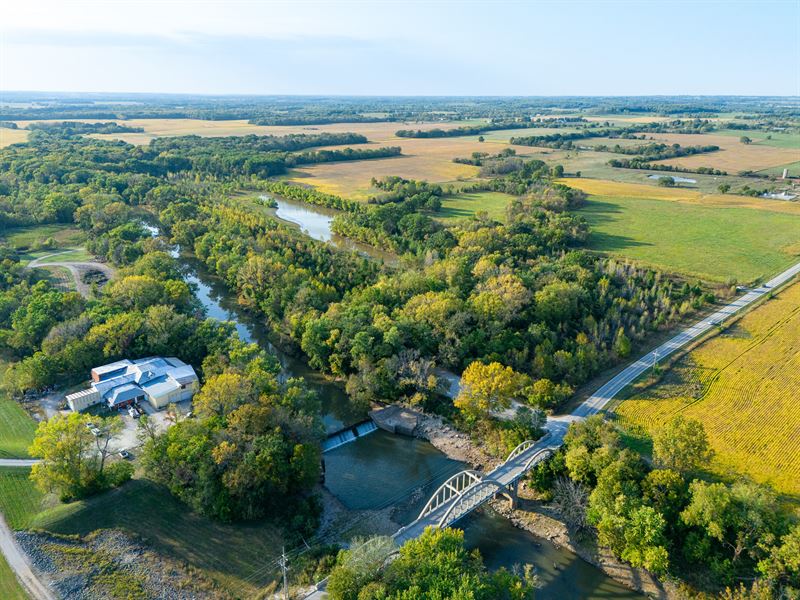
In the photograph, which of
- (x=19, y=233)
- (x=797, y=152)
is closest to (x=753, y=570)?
(x=19, y=233)

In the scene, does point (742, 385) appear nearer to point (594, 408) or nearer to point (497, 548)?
point (594, 408)

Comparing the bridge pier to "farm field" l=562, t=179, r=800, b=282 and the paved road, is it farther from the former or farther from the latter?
"farm field" l=562, t=179, r=800, b=282

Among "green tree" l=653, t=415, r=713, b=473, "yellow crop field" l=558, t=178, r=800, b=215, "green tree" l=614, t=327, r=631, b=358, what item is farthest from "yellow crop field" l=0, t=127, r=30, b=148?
"green tree" l=653, t=415, r=713, b=473

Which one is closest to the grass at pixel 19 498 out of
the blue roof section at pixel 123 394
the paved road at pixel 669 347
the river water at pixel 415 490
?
the blue roof section at pixel 123 394

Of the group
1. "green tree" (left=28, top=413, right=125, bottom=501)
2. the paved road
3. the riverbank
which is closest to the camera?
the riverbank

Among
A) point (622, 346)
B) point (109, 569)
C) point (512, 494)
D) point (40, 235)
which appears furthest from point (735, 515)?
point (40, 235)
